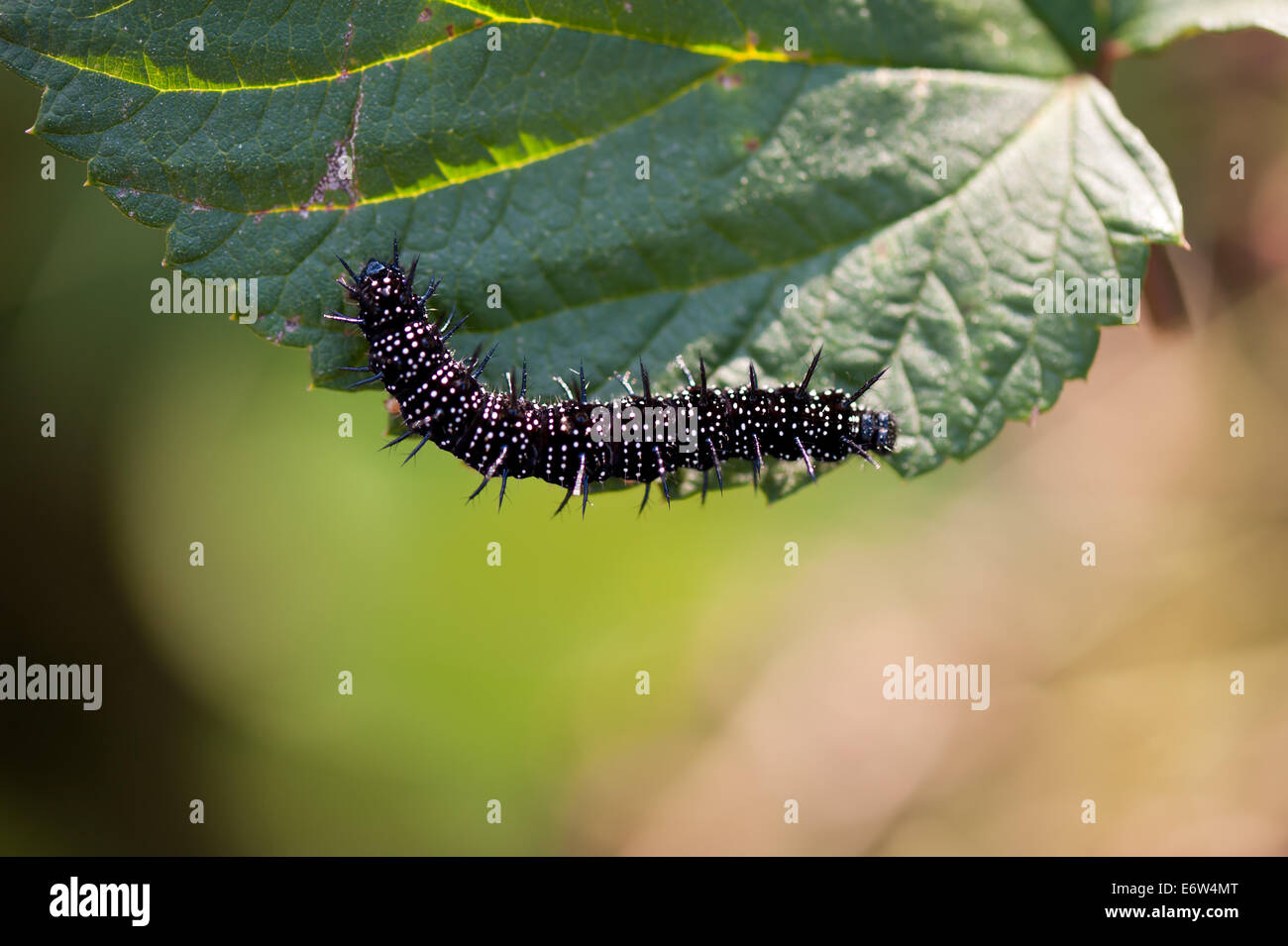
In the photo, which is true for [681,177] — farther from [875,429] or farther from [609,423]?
[875,429]

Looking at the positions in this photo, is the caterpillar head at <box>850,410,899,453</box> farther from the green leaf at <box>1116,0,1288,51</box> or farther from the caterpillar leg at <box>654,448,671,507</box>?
the green leaf at <box>1116,0,1288,51</box>

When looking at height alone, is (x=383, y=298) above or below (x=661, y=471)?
above

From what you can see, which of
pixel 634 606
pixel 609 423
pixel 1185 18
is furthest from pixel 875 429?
pixel 634 606

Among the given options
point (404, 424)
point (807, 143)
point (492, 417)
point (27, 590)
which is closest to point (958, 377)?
point (807, 143)

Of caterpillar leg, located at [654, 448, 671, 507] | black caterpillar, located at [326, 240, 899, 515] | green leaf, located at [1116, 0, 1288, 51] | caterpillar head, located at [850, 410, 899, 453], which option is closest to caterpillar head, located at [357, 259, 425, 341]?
black caterpillar, located at [326, 240, 899, 515]

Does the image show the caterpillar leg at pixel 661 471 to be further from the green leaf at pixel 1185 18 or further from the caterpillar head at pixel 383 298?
the green leaf at pixel 1185 18

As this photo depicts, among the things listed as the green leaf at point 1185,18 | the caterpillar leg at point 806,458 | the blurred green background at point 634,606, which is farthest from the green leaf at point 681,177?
the blurred green background at point 634,606
